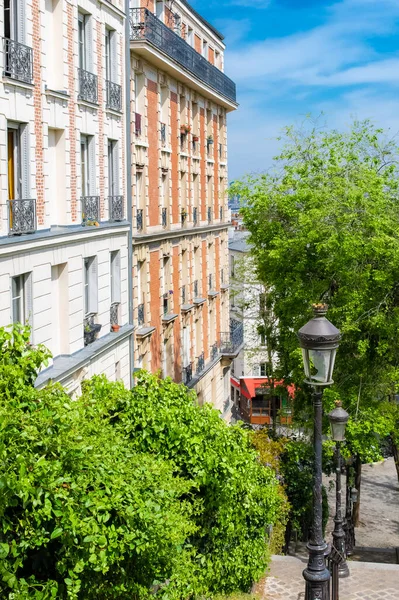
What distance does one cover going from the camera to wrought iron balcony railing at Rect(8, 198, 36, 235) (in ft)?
58.2

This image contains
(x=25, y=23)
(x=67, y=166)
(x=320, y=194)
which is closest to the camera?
(x=25, y=23)

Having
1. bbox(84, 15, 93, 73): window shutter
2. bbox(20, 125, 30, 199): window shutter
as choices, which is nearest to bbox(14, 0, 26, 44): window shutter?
bbox(20, 125, 30, 199): window shutter

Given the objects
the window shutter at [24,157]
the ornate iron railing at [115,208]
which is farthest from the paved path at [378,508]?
the window shutter at [24,157]

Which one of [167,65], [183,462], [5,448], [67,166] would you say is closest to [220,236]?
[167,65]

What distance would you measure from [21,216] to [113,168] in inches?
318

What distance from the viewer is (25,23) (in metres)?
18.1

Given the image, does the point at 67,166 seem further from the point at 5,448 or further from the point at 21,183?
the point at 5,448

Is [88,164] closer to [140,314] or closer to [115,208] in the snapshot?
[115,208]

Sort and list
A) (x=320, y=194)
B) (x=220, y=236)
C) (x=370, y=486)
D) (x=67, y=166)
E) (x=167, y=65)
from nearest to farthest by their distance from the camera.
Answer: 1. (x=67, y=166)
2. (x=320, y=194)
3. (x=167, y=65)
4. (x=370, y=486)
5. (x=220, y=236)

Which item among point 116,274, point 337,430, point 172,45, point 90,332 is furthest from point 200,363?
point 337,430

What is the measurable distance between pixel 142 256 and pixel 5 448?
22.2m

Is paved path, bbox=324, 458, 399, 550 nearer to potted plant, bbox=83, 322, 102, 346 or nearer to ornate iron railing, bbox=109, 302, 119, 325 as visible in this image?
ornate iron railing, bbox=109, 302, 119, 325

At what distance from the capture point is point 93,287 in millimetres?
23672

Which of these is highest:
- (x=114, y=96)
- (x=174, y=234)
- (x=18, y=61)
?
(x=114, y=96)
